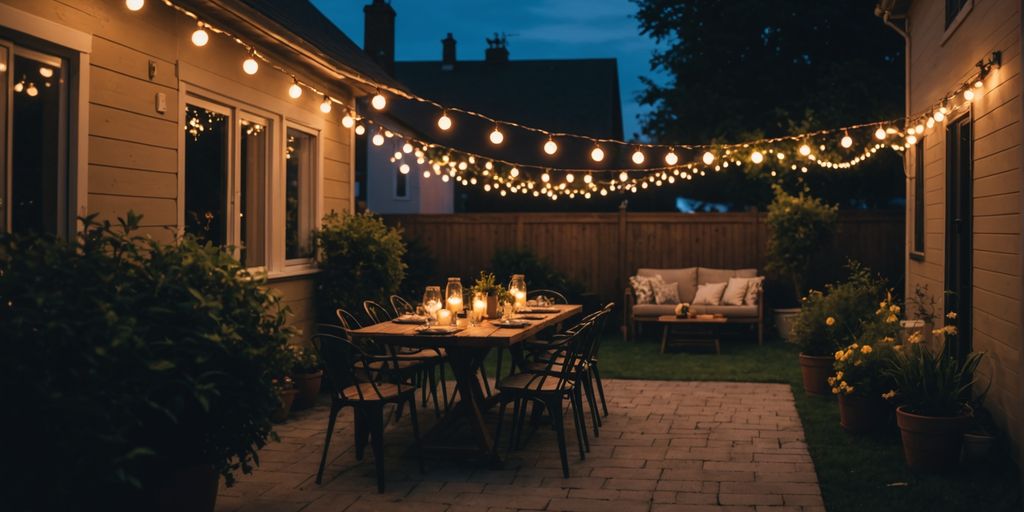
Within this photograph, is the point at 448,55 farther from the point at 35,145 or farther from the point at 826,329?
the point at 35,145

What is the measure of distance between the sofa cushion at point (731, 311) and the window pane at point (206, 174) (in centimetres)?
619

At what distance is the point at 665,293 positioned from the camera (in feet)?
37.4

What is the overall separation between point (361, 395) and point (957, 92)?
444 cm

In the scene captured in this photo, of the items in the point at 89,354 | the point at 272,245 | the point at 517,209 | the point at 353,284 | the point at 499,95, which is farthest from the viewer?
the point at 499,95

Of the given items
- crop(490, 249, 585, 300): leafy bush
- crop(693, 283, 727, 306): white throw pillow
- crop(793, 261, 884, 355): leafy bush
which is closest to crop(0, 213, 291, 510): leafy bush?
crop(793, 261, 884, 355): leafy bush

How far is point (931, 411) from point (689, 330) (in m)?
6.06

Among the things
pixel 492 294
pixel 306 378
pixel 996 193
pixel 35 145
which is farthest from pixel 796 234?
pixel 35 145

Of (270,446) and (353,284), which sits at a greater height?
(353,284)

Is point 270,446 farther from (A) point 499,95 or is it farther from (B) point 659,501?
(A) point 499,95

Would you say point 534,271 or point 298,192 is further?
point 534,271

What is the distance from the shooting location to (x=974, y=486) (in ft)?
15.4

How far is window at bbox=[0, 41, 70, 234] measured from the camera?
14.1 feet

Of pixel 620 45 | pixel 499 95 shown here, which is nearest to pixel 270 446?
pixel 499 95

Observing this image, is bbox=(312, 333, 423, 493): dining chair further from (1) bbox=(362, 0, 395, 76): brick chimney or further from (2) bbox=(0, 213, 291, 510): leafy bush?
(1) bbox=(362, 0, 395, 76): brick chimney
